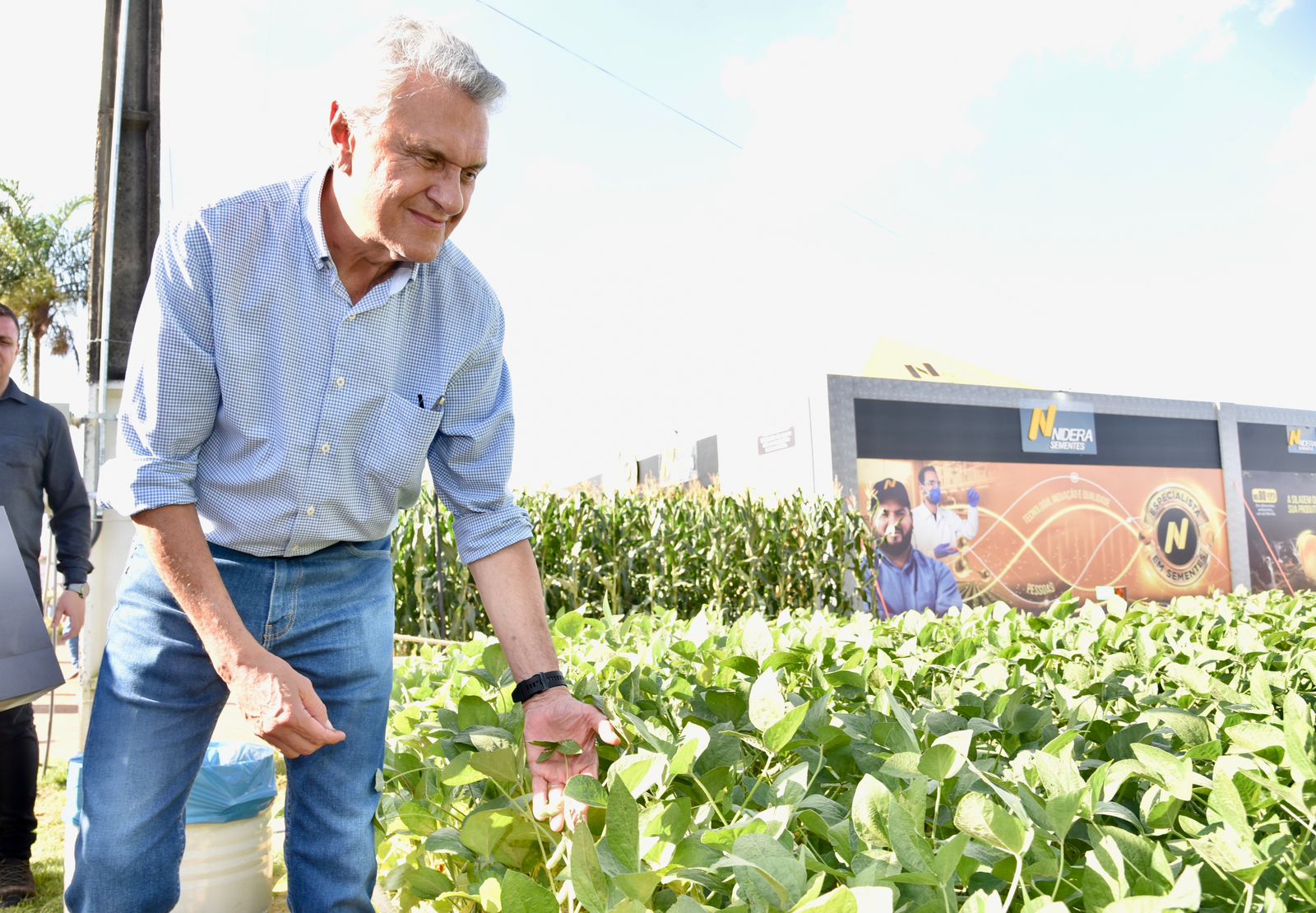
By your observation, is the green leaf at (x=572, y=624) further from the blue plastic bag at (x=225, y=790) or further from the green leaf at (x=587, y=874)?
the green leaf at (x=587, y=874)

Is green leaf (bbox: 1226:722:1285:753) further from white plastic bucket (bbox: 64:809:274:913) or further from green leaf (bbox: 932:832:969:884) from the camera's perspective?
white plastic bucket (bbox: 64:809:274:913)

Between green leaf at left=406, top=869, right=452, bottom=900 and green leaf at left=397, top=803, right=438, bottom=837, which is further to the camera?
green leaf at left=397, top=803, right=438, bottom=837

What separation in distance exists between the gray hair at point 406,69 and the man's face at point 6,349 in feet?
8.82

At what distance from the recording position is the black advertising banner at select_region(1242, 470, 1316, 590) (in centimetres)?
2217

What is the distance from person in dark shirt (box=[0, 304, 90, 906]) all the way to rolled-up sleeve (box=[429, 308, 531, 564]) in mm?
2376

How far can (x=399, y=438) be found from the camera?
1.73 meters

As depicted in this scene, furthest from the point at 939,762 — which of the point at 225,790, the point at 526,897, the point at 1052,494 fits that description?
the point at 1052,494

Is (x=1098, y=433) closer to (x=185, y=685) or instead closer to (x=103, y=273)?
(x=103, y=273)

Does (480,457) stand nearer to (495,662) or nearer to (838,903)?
(495,662)

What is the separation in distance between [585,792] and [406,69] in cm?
112

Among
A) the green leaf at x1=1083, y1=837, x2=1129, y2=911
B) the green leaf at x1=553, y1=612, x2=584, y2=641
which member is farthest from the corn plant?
the green leaf at x1=1083, y1=837, x2=1129, y2=911

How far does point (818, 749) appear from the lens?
1.19m

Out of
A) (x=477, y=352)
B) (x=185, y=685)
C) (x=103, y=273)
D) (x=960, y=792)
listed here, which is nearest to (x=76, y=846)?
(x=185, y=685)

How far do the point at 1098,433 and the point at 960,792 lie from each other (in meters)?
20.6
